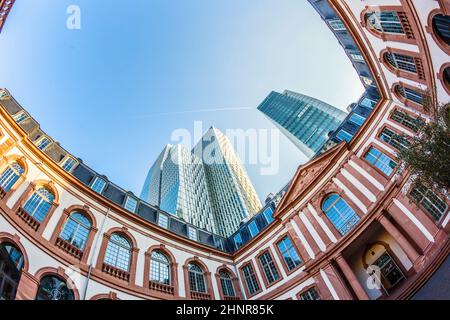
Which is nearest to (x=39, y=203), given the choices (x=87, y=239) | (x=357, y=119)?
(x=87, y=239)

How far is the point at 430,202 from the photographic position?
15.9 meters

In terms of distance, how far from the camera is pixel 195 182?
339ft

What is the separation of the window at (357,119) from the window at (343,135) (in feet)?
4.05

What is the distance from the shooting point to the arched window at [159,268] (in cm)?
1791

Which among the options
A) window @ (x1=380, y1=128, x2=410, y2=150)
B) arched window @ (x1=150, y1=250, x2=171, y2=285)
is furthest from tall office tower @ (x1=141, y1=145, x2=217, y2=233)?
window @ (x1=380, y1=128, x2=410, y2=150)

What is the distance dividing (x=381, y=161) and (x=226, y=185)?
87.1 metres

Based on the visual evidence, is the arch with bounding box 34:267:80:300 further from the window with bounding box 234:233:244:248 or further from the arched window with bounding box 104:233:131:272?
the window with bounding box 234:233:244:248

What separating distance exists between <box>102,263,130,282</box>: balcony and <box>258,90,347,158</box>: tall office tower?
69.2 meters

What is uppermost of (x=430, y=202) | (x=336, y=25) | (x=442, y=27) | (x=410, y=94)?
(x=336, y=25)

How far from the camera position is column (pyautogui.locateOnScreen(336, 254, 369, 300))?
16.1m

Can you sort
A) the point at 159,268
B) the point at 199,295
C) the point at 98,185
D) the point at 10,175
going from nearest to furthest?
the point at 10,175 → the point at 159,268 → the point at 199,295 → the point at 98,185

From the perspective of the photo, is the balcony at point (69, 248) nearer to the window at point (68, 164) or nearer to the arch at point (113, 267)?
the arch at point (113, 267)

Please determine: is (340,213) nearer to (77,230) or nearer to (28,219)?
(77,230)

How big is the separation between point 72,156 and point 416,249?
933 inches
